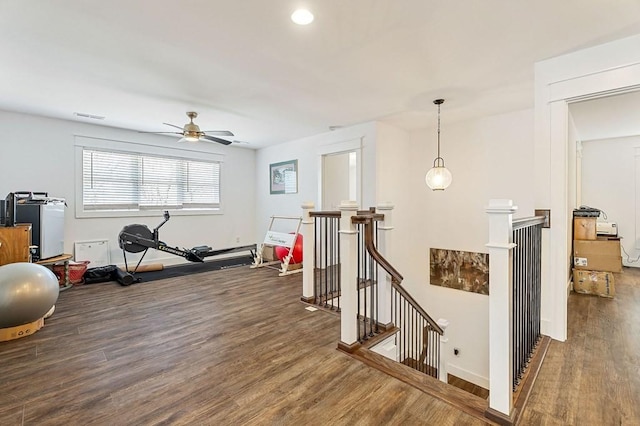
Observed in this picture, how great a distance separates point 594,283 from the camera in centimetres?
381

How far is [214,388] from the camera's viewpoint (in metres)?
1.98

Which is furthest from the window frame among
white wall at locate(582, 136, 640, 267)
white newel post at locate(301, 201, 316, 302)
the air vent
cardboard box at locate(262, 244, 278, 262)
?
white wall at locate(582, 136, 640, 267)

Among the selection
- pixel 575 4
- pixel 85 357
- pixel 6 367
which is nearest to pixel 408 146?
pixel 575 4

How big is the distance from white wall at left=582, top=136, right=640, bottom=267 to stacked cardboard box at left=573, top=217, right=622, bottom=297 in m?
2.14

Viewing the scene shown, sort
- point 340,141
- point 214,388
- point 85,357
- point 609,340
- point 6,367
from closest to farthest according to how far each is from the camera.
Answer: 1. point 214,388
2. point 6,367
3. point 85,357
4. point 609,340
5. point 340,141

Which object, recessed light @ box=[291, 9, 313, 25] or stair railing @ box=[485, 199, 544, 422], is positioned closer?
stair railing @ box=[485, 199, 544, 422]

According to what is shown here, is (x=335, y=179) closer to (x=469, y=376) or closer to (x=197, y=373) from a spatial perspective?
(x=469, y=376)

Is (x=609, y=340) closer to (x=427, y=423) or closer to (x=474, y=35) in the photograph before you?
(x=427, y=423)

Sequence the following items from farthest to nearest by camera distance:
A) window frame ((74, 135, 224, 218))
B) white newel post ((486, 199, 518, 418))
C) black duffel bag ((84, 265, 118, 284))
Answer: window frame ((74, 135, 224, 218)) < black duffel bag ((84, 265, 118, 284)) < white newel post ((486, 199, 518, 418))

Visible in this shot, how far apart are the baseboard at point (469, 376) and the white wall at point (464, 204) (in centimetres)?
1

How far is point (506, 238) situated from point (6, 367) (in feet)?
11.9

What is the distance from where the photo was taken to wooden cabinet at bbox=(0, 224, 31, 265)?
3.12 metres

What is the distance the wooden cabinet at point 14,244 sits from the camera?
312 cm

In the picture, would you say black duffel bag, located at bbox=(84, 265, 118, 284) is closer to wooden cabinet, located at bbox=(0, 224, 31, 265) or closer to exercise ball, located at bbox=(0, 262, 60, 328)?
wooden cabinet, located at bbox=(0, 224, 31, 265)
